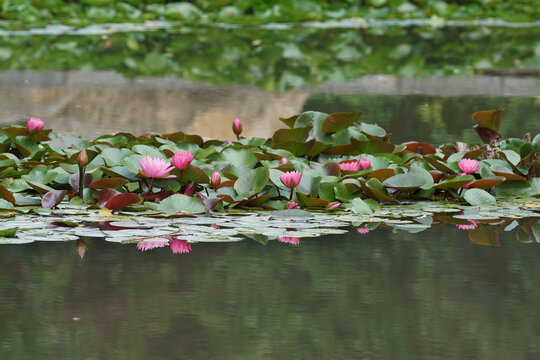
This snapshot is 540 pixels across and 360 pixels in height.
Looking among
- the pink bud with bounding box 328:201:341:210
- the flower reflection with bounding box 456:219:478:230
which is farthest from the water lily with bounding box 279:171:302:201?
the flower reflection with bounding box 456:219:478:230

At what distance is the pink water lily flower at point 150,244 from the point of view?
304cm

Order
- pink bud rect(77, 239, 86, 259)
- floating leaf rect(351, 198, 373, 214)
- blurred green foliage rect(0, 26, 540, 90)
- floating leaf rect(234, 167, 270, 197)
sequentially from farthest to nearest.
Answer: blurred green foliage rect(0, 26, 540, 90)
floating leaf rect(234, 167, 270, 197)
floating leaf rect(351, 198, 373, 214)
pink bud rect(77, 239, 86, 259)

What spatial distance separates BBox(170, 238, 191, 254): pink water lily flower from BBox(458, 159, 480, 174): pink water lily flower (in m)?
1.28

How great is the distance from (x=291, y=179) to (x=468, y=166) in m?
0.78

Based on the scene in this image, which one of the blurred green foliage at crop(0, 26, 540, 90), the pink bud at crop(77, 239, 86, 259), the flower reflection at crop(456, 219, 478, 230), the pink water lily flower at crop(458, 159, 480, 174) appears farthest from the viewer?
the blurred green foliage at crop(0, 26, 540, 90)

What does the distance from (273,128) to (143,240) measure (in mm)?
2710

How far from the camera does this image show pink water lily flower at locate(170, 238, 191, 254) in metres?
3.01

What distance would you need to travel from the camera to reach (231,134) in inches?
217

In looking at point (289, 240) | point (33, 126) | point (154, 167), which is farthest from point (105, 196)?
point (33, 126)

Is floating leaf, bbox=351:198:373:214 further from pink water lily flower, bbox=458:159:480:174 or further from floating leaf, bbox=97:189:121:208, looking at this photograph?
floating leaf, bbox=97:189:121:208

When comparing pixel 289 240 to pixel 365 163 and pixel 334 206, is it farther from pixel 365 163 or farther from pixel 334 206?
pixel 365 163

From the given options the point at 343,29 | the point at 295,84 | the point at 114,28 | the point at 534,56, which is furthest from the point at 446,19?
the point at 295,84

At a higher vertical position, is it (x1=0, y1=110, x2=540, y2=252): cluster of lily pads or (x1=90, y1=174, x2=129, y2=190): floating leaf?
(x1=90, y1=174, x2=129, y2=190): floating leaf

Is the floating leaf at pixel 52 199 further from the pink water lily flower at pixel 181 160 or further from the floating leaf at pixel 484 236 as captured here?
the floating leaf at pixel 484 236
